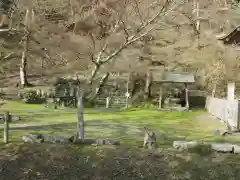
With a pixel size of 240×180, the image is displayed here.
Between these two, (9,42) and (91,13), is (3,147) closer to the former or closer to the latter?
(91,13)

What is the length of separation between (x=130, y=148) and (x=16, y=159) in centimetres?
279

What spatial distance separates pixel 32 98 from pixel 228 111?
534 inches

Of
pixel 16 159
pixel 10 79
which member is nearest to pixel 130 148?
pixel 16 159

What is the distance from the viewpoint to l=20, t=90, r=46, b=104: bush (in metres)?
23.7

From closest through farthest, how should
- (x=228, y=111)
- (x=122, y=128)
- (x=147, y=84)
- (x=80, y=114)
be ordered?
(x=80, y=114), (x=122, y=128), (x=228, y=111), (x=147, y=84)

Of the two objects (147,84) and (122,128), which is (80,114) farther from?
(147,84)

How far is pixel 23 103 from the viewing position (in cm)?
2328

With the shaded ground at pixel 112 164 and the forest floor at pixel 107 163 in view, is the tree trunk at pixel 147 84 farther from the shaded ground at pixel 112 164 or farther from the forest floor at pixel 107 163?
the shaded ground at pixel 112 164

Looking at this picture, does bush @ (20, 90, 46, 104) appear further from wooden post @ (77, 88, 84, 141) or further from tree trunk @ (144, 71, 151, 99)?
wooden post @ (77, 88, 84, 141)

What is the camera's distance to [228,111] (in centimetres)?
1512

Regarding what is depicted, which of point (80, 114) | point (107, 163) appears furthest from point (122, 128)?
point (107, 163)

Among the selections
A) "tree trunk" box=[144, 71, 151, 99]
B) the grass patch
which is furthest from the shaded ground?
"tree trunk" box=[144, 71, 151, 99]

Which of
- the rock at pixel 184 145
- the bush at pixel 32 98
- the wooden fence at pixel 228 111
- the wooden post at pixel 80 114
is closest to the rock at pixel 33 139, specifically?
the wooden post at pixel 80 114

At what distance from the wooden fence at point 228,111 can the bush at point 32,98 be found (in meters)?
11.4
